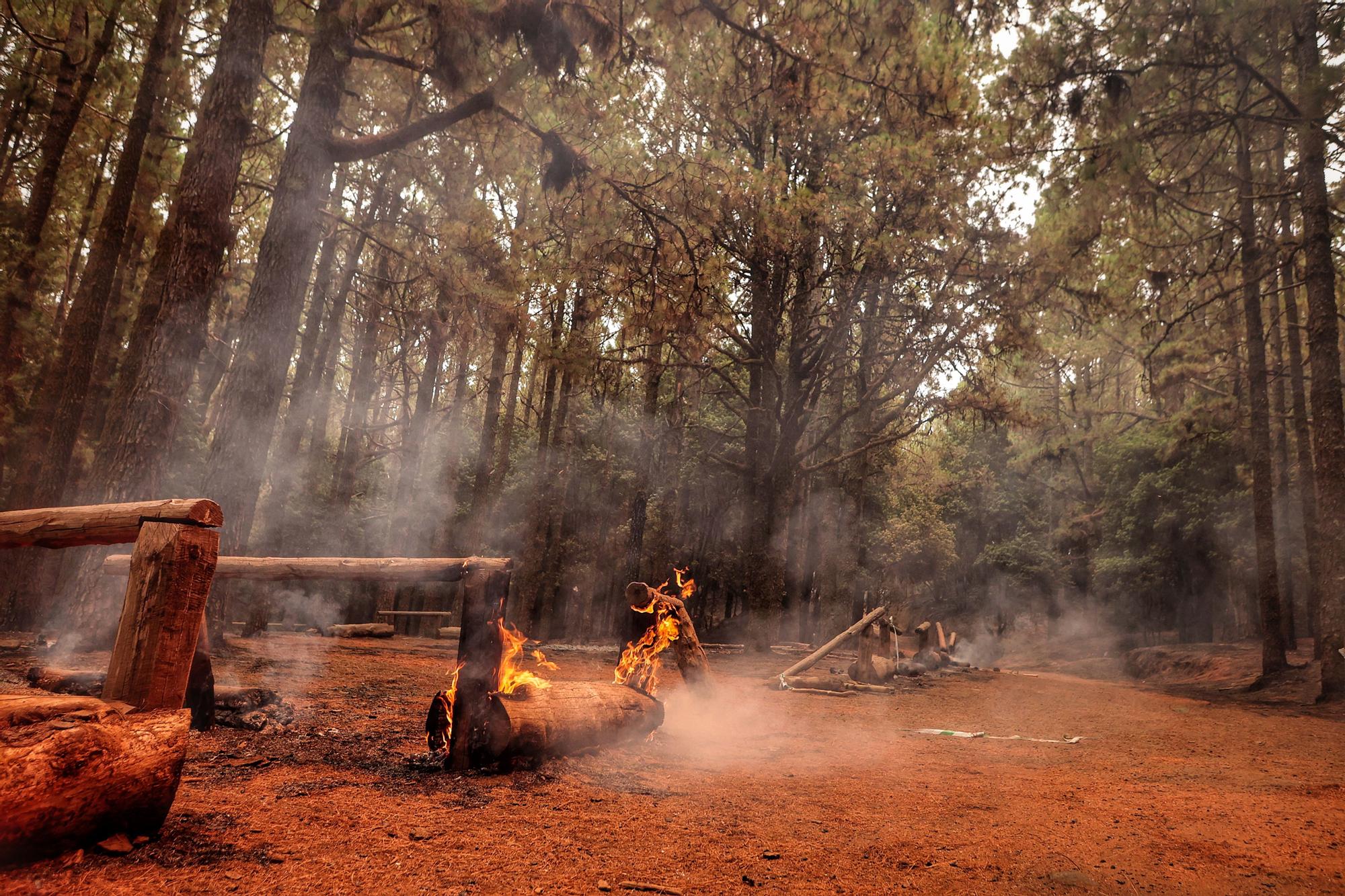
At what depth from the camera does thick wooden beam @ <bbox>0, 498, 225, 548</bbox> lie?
3.39 meters

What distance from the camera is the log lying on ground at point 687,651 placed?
7.39m

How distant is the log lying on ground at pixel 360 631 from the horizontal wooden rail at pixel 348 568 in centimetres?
1232

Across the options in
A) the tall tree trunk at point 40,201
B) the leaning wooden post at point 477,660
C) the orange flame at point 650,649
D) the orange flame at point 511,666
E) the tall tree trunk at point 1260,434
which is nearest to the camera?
the leaning wooden post at point 477,660

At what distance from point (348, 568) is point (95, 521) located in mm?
1553

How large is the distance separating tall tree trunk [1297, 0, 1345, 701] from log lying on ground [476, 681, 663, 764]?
11.4 meters

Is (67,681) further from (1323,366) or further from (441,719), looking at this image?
(1323,366)

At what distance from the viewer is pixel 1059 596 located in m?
32.2

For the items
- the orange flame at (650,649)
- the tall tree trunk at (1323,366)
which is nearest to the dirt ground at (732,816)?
the orange flame at (650,649)

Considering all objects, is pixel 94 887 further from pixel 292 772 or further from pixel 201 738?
pixel 201 738

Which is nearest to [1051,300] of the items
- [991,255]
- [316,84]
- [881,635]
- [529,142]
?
[991,255]

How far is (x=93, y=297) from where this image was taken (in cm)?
1117

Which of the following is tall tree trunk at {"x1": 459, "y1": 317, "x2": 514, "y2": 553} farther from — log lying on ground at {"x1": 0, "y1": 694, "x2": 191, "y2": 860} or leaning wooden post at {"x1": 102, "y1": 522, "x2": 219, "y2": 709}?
log lying on ground at {"x1": 0, "y1": 694, "x2": 191, "y2": 860}

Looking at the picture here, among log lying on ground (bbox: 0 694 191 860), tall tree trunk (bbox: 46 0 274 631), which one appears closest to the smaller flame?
log lying on ground (bbox: 0 694 191 860)

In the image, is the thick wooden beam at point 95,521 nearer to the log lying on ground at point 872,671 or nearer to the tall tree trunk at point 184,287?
the tall tree trunk at point 184,287
